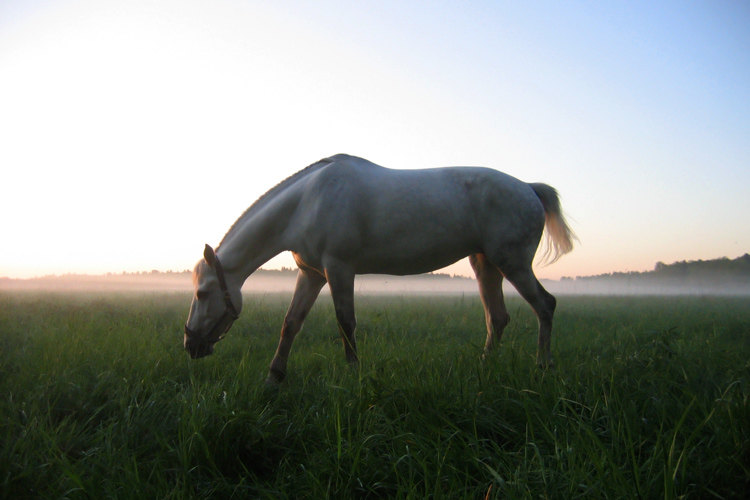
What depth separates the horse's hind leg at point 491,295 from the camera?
15.1 feet

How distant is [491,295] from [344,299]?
1875 mm

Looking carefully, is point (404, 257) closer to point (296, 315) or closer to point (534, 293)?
point (296, 315)

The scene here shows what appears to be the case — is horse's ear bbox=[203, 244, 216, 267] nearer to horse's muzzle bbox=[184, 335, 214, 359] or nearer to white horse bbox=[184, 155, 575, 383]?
white horse bbox=[184, 155, 575, 383]

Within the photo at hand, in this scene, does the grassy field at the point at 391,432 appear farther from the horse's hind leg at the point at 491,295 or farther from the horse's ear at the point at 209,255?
the horse's hind leg at the point at 491,295

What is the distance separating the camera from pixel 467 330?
6270mm

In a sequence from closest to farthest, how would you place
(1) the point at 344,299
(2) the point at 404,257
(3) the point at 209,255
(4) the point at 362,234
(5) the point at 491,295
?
1. (1) the point at 344,299
2. (3) the point at 209,255
3. (4) the point at 362,234
4. (2) the point at 404,257
5. (5) the point at 491,295

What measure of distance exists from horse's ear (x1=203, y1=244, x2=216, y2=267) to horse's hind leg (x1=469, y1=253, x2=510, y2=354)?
2987 millimetres

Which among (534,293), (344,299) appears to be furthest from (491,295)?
(344,299)

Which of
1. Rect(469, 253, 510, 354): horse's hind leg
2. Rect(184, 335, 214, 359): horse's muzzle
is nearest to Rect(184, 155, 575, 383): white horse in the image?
Rect(184, 335, 214, 359): horse's muzzle

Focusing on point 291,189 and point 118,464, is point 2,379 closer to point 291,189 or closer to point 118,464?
point 118,464

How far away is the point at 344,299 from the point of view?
12.7ft

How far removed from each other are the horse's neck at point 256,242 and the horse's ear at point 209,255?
17 centimetres

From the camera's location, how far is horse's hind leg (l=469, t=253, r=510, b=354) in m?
4.61

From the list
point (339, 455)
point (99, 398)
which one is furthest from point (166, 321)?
point (339, 455)
